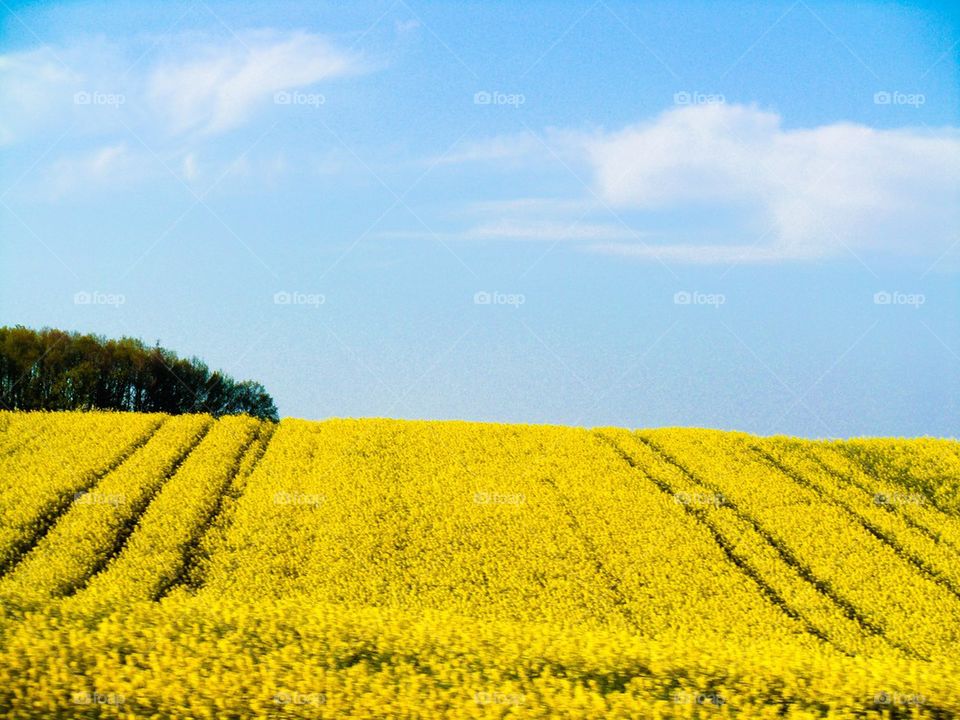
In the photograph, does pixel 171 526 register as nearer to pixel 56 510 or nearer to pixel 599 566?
pixel 56 510

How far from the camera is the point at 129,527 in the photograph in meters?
17.1

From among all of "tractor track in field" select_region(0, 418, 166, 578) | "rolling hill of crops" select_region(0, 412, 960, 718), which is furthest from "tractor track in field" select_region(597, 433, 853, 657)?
"tractor track in field" select_region(0, 418, 166, 578)

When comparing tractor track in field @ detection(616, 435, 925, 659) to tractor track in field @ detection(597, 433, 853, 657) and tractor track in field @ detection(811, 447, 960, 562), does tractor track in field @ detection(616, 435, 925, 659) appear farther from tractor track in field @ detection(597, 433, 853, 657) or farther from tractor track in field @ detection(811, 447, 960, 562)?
tractor track in field @ detection(811, 447, 960, 562)

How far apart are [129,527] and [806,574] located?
1351cm

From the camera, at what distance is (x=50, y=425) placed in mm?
21984

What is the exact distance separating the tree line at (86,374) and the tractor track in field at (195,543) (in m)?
8.38

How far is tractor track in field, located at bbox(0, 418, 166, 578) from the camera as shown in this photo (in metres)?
15.9

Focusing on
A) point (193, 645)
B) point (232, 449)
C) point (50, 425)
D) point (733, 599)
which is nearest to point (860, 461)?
point (733, 599)

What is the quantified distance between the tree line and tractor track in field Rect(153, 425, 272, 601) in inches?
330

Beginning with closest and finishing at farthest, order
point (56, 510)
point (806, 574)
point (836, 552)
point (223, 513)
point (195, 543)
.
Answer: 1. point (195, 543)
2. point (806, 574)
3. point (56, 510)
4. point (836, 552)
5. point (223, 513)

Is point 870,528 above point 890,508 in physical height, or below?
below

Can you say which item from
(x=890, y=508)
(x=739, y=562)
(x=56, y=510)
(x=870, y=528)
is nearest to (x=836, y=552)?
(x=870, y=528)

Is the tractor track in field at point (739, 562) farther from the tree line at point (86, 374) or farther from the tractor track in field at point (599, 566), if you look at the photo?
the tree line at point (86, 374)

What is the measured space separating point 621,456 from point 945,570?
751cm
